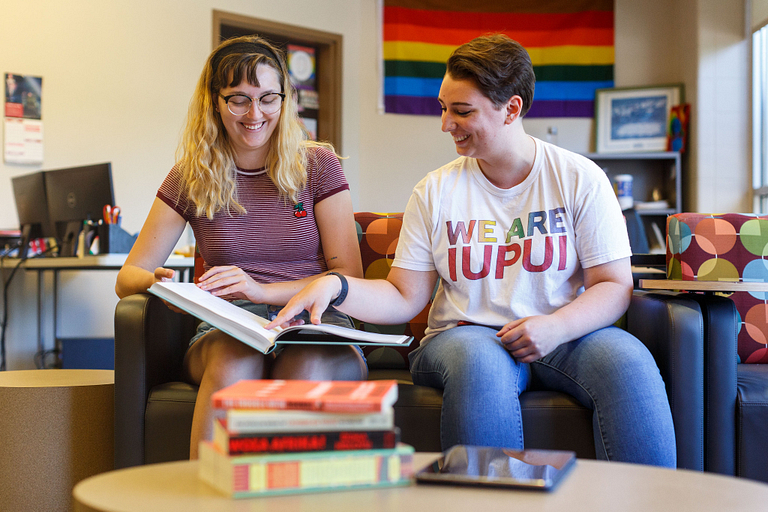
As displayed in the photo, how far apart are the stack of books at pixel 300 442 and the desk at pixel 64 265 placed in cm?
212

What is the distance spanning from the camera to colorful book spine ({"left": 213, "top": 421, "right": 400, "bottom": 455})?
0.73 metres

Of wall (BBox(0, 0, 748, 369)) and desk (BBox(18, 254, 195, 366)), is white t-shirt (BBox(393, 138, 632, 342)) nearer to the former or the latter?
desk (BBox(18, 254, 195, 366))

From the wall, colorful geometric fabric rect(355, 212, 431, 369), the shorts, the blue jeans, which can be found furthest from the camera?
the wall

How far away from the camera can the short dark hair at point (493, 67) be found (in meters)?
1.47

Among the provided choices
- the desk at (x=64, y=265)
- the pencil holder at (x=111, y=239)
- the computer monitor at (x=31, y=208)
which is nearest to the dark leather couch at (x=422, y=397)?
the desk at (x=64, y=265)

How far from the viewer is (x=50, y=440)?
147cm

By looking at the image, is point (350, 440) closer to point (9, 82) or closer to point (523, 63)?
point (523, 63)

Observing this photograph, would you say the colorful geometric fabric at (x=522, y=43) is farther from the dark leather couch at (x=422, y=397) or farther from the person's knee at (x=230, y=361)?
the person's knee at (x=230, y=361)

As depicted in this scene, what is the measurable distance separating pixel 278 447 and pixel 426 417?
0.74 metres

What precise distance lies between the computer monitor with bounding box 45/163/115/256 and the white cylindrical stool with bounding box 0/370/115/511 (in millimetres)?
1828

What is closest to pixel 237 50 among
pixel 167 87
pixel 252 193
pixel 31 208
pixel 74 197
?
pixel 252 193

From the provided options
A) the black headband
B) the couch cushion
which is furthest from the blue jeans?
the black headband

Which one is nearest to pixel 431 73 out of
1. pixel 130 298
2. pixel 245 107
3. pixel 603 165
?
pixel 603 165

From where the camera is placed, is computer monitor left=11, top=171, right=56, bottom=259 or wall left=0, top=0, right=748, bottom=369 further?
wall left=0, top=0, right=748, bottom=369
